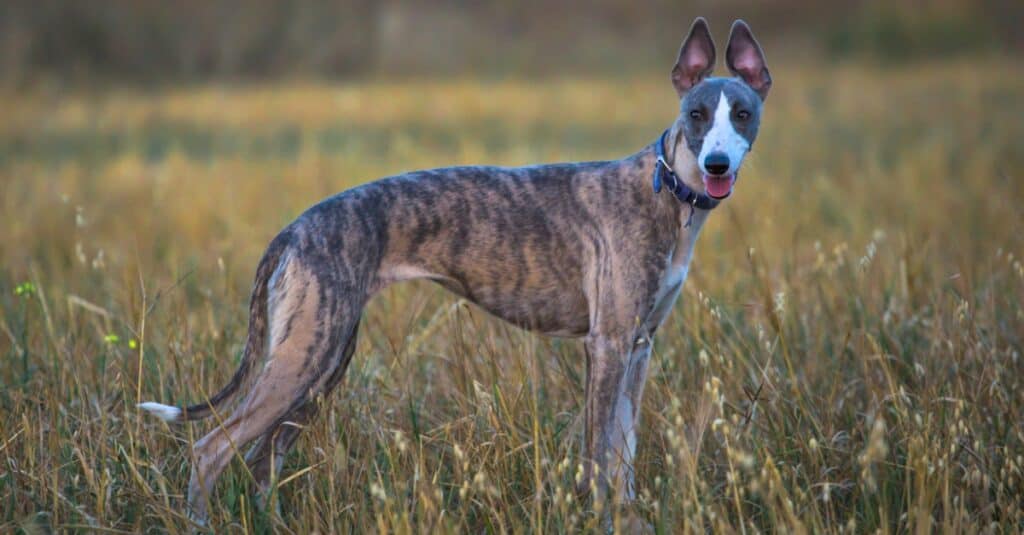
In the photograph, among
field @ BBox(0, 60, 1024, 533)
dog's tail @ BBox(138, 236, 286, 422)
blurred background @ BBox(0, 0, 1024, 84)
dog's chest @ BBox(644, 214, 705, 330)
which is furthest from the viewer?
blurred background @ BBox(0, 0, 1024, 84)

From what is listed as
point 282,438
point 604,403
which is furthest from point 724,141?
point 282,438

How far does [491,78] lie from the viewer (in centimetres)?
2217

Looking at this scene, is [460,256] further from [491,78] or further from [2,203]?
[491,78]

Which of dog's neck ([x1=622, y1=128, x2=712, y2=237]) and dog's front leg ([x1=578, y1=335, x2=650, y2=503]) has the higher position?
dog's neck ([x1=622, y1=128, x2=712, y2=237])

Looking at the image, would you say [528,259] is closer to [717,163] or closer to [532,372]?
[532,372]

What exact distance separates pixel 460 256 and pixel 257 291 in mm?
852

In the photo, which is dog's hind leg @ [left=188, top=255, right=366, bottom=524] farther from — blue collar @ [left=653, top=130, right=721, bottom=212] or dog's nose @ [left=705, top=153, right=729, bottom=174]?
dog's nose @ [left=705, top=153, right=729, bottom=174]

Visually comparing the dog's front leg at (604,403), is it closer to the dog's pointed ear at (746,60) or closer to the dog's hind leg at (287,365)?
the dog's hind leg at (287,365)

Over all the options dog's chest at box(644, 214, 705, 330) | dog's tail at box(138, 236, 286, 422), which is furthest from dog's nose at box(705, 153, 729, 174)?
dog's tail at box(138, 236, 286, 422)

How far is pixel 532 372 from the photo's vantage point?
4961mm

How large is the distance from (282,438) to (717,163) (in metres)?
2.14

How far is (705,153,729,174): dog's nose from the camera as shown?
14.6ft

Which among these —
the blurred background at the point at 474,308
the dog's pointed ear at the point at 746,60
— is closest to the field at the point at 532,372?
the blurred background at the point at 474,308

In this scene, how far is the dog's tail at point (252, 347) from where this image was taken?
14.7 feet
